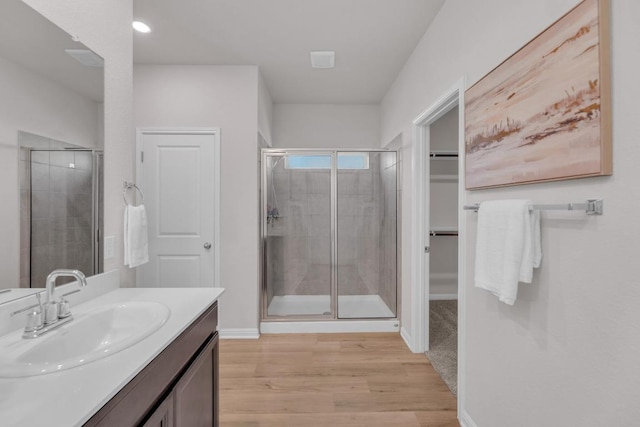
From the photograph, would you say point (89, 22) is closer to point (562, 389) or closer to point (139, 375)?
point (139, 375)

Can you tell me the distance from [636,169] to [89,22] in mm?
2229

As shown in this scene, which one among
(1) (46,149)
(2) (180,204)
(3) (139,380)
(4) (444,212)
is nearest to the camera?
(3) (139,380)

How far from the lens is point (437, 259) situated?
4.05 metres

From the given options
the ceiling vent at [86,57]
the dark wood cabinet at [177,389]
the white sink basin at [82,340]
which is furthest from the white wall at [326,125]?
the white sink basin at [82,340]

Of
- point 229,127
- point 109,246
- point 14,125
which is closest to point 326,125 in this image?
point 229,127

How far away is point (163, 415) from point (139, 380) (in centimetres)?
23

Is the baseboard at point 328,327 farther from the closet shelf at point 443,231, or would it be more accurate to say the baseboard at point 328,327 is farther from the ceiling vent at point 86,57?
the ceiling vent at point 86,57

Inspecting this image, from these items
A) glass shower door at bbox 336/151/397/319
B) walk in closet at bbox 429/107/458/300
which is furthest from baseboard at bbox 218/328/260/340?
walk in closet at bbox 429/107/458/300

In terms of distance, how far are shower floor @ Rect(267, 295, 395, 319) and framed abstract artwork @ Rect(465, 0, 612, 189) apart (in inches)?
→ 80.7

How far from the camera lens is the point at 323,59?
276 cm

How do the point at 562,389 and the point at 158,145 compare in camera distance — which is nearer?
the point at 562,389

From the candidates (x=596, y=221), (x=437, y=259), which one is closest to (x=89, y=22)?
(x=596, y=221)

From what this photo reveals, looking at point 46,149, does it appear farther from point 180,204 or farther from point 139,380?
point 180,204

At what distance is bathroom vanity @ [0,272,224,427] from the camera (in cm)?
62
